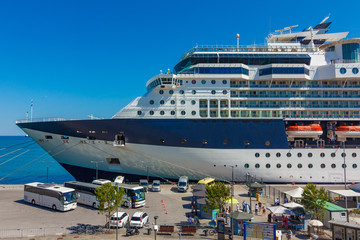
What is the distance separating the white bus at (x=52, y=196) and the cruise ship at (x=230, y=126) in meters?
5.18

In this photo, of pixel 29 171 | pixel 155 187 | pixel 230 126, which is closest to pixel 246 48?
pixel 230 126

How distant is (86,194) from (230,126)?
45.2 feet

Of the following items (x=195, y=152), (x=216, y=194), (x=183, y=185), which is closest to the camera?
(x=216, y=194)

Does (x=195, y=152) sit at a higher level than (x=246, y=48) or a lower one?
lower

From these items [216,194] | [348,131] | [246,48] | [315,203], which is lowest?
[315,203]

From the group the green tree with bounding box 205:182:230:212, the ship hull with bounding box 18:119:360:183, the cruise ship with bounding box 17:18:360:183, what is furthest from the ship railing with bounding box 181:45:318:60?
the green tree with bounding box 205:182:230:212

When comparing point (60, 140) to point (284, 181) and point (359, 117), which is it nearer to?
point (284, 181)

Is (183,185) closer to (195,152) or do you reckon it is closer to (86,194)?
(195,152)

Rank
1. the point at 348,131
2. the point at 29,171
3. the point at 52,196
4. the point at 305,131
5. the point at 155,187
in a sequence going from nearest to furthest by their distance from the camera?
the point at 52,196, the point at 155,187, the point at 305,131, the point at 348,131, the point at 29,171

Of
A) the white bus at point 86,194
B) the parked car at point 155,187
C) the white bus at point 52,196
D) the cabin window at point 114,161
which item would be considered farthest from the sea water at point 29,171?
the parked car at point 155,187

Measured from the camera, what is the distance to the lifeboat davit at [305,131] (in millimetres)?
25234

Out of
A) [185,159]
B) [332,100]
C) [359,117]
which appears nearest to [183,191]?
[185,159]

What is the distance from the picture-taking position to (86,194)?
2069 cm

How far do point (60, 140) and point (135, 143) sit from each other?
7.50 metres
